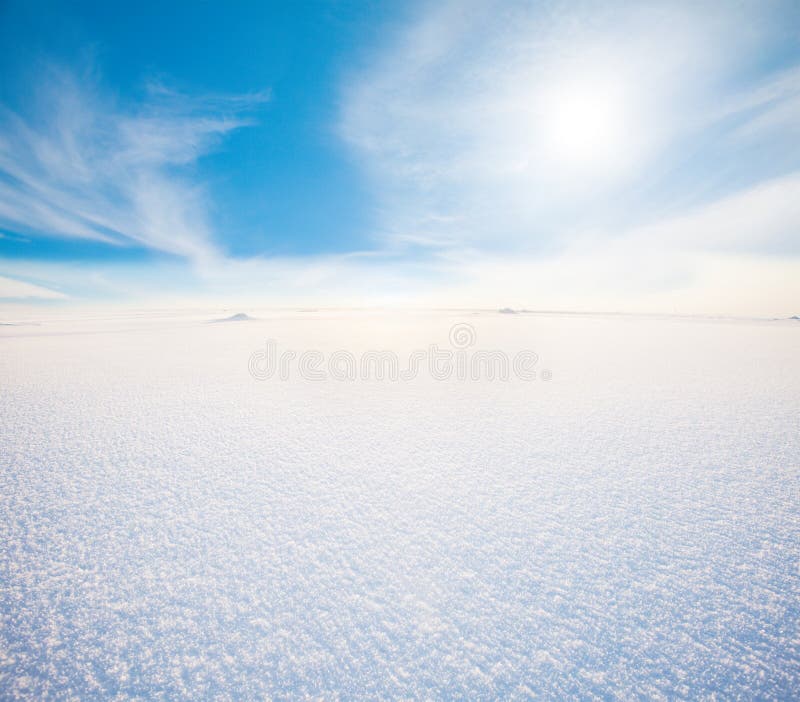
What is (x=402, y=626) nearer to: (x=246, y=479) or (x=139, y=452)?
(x=246, y=479)

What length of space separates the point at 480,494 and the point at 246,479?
58.0 inches

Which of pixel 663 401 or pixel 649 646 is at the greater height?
pixel 663 401

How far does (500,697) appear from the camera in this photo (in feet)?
3.05

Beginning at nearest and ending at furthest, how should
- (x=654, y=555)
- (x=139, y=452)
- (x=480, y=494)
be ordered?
(x=654, y=555)
(x=480, y=494)
(x=139, y=452)

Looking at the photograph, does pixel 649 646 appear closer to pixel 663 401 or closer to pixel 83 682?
pixel 83 682

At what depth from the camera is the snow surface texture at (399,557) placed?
3.25 ft

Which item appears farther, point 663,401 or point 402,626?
Result: point 663,401

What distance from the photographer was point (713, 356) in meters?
7.07

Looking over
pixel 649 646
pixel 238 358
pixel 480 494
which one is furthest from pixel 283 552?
pixel 238 358

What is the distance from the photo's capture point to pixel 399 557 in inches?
55.3

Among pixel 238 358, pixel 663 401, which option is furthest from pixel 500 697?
pixel 238 358

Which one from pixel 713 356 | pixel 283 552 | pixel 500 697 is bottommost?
pixel 500 697

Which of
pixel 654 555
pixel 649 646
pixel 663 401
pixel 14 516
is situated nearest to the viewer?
pixel 649 646

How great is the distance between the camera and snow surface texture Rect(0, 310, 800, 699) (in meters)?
0.99
